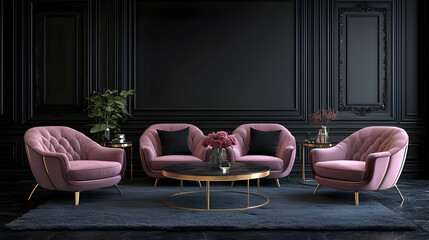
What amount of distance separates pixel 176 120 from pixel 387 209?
135 inches

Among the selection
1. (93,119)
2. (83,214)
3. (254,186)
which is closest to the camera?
(83,214)

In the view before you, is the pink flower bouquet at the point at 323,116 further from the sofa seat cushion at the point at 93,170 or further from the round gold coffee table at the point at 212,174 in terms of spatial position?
the sofa seat cushion at the point at 93,170

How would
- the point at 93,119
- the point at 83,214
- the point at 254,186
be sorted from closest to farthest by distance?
the point at 83,214
the point at 254,186
the point at 93,119

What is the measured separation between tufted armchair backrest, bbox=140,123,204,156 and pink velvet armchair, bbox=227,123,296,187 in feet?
1.82

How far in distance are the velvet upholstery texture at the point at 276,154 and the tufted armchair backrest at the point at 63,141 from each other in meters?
1.89

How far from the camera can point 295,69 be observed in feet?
21.5

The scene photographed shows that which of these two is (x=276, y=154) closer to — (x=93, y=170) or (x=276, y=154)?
(x=276, y=154)

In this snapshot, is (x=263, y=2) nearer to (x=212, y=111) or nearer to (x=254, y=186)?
(x=212, y=111)

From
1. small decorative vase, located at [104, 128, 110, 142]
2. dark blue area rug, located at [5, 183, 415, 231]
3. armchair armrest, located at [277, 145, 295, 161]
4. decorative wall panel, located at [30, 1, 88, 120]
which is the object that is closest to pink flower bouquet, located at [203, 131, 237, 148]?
dark blue area rug, located at [5, 183, 415, 231]

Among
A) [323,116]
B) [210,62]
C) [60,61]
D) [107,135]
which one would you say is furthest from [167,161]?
[60,61]

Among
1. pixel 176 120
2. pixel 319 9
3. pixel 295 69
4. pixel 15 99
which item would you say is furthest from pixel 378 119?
pixel 15 99

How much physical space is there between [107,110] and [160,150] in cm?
95

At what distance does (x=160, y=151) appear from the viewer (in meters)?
6.02

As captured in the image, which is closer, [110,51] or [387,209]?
[387,209]
